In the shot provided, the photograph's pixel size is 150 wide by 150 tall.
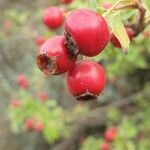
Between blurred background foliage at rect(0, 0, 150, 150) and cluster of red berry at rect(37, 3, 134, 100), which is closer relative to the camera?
cluster of red berry at rect(37, 3, 134, 100)

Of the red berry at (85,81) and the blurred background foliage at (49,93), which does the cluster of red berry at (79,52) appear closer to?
the red berry at (85,81)

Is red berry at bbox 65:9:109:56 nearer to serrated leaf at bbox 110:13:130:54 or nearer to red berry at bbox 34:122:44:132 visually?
serrated leaf at bbox 110:13:130:54

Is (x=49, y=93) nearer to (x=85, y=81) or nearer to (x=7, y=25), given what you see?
(x=7, y=25)

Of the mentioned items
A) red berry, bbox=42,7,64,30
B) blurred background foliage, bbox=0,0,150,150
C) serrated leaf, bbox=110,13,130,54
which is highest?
serrated leaf, bbox=110,13,130,54

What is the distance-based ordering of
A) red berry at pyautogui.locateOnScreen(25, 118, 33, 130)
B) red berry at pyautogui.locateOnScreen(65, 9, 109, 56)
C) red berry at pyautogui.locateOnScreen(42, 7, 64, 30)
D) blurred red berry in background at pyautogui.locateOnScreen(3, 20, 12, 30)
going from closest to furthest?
red berry at pyautogui.locateOnScreen(65, 9, 109, 56)
red berry at pyautogui.locateOnScreen(42, 7, 64, 30)
red berry at pyautogui.locateOnScreen(25, 118, 33, 130)
blurred red berry in background at pyautogui.locateOnScreen(3, 20, 12, 30)

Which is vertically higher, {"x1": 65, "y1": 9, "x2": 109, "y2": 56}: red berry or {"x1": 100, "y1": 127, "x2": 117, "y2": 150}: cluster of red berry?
{"x1": 65, "y1": 9, "x2": 109, "y2": 56}: red berry

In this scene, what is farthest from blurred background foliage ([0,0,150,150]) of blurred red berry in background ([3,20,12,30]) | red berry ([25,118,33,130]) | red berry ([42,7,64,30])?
red berry ([42,7,64,30])

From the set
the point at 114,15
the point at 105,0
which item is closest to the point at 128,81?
the point at 105,0
